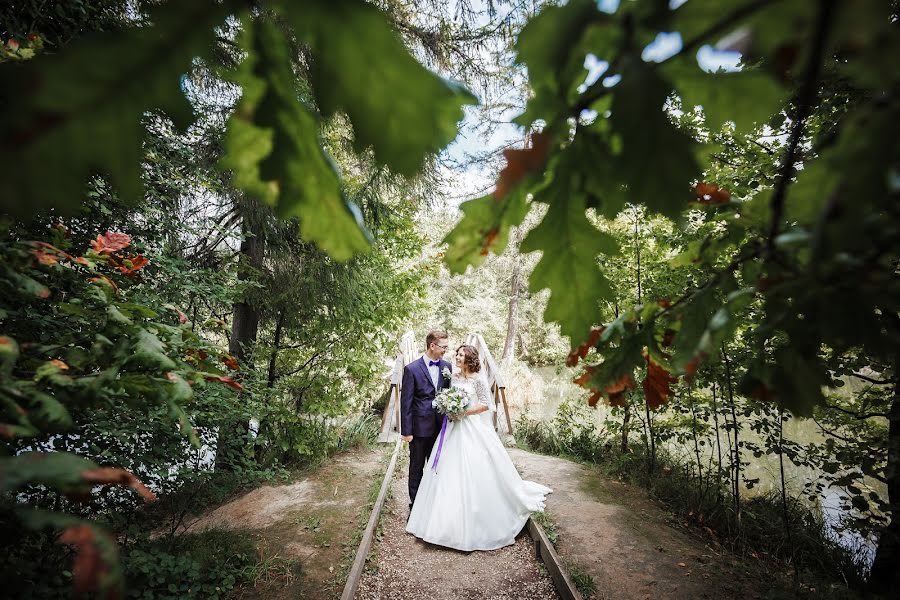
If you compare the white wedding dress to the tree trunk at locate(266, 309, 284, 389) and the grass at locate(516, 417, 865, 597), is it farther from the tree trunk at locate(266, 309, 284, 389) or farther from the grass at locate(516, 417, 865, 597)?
the tree trunk at locate(266, 309, 284, 389)

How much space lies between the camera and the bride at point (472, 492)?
4.80m

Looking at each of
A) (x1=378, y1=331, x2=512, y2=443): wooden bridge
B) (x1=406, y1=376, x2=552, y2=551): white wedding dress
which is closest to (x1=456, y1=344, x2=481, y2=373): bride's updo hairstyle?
(x1=406, y1=376, x2=552, y2=551): white wedding dress

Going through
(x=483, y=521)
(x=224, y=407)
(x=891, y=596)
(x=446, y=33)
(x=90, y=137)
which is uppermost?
(x=446, y=33)

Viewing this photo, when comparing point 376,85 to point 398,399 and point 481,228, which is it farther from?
point 398,399

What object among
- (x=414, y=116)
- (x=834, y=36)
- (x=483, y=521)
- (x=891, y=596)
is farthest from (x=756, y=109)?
(x=483, y=521)

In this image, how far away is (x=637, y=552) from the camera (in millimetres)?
4117

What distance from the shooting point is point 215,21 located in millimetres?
331

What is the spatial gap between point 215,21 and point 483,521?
5.55m

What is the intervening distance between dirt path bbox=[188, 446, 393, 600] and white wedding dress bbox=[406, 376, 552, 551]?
0.92 m

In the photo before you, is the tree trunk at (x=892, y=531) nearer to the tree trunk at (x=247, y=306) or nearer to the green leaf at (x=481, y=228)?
the green leaf at (x=481, y=228)

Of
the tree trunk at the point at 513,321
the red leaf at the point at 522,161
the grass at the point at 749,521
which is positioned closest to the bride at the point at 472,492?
the grass at the point at 749,521

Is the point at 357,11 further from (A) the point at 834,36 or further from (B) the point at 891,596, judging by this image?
(B) the point at 891,596

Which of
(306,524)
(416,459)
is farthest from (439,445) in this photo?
(306,524)

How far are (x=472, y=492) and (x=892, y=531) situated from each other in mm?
3795
